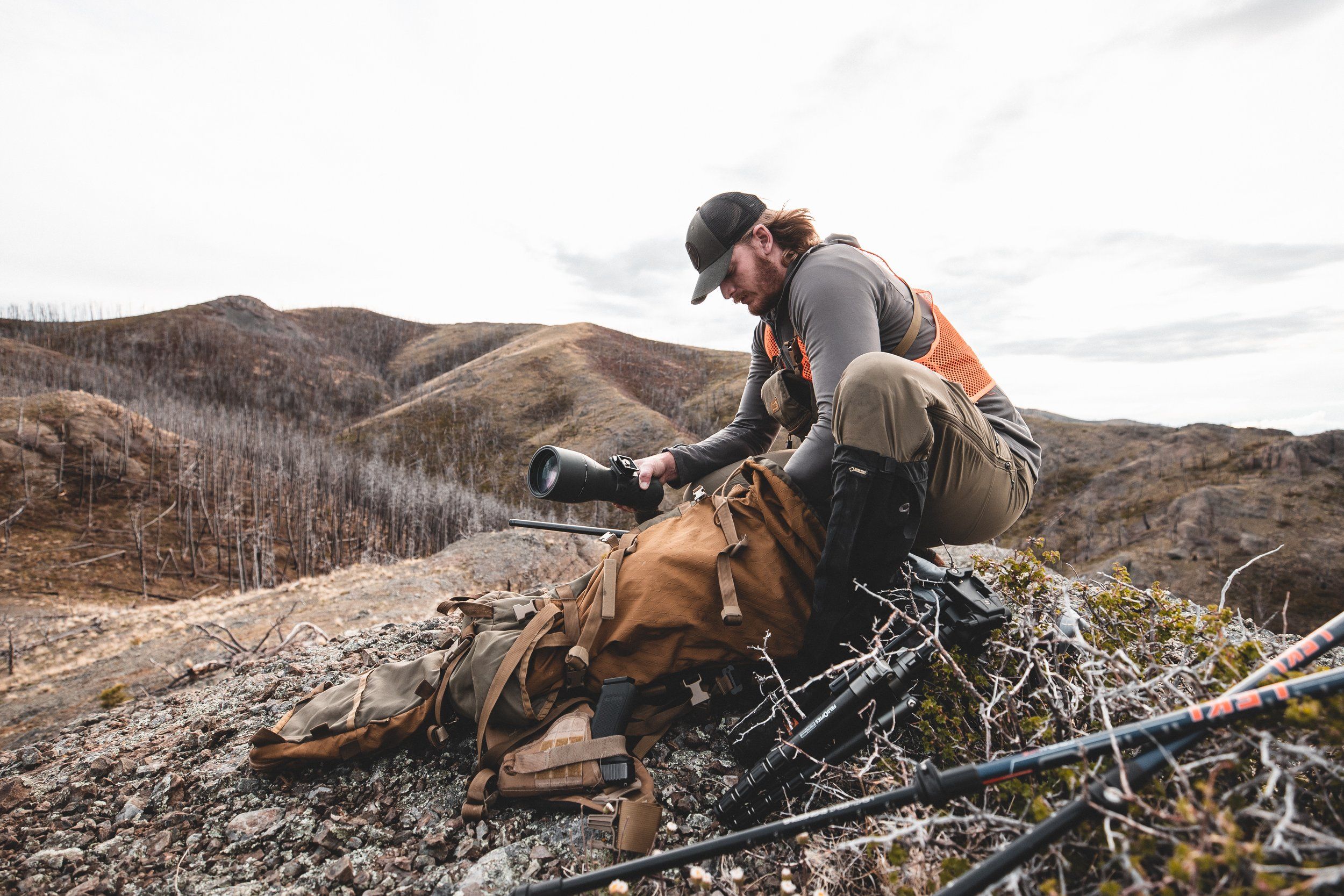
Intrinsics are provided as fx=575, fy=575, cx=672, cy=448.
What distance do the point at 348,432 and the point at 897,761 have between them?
204 ft

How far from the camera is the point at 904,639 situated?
2176 millimetres

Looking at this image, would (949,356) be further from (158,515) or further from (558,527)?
(158,515)

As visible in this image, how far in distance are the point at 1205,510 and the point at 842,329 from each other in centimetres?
4046

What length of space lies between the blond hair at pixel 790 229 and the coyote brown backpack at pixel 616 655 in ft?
4.47

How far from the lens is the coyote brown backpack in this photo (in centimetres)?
238

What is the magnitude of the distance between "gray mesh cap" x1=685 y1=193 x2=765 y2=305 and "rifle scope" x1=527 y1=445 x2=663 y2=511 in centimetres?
120

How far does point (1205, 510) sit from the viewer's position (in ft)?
103

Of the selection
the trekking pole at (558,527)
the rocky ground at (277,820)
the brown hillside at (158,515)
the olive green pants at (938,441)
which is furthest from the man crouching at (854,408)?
the brown hillside at (158,515)

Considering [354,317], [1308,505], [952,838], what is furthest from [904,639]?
[354,317]

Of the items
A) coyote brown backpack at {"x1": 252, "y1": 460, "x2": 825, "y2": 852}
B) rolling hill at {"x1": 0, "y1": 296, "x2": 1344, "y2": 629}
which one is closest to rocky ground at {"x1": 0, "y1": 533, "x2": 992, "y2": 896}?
coyote brown backpack at {"x1": 252, "y1": 460, "x2": 825, "y2": 852}

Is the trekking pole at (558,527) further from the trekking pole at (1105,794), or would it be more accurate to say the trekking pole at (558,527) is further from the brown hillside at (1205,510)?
the brown hillside at (1205,510)

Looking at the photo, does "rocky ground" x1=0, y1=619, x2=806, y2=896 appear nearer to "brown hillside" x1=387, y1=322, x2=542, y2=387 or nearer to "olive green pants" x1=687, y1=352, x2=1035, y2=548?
"olive green pants" x1=687, y1=352, x2=1035, y2=548

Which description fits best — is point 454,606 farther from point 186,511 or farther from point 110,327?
point 110,327

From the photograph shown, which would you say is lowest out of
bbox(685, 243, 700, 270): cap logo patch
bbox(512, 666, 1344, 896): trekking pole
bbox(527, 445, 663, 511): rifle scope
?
bbox(512, 666, 1344, 896): trekking pole
